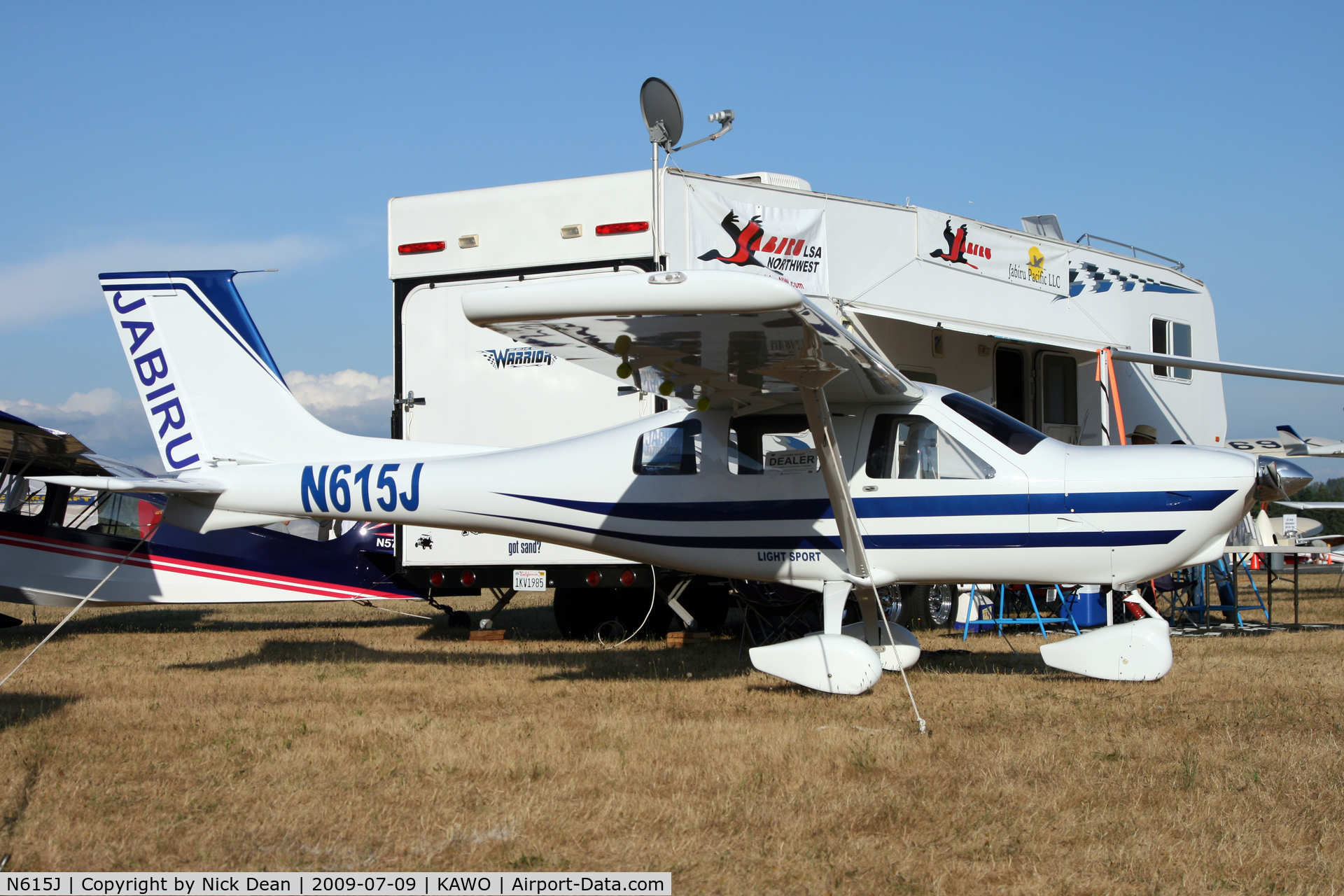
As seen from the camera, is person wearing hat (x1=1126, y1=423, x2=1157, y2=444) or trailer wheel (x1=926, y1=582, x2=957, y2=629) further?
person wearing hat (x1=1126, y1=423, x2=1157, y2=444)

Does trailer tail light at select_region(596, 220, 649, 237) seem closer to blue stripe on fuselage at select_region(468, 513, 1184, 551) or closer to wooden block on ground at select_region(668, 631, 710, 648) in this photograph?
blue stripe on fuselage at select_region(468, 513, 1184, 551)

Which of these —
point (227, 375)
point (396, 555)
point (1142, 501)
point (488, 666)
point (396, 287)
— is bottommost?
point (488, 666)

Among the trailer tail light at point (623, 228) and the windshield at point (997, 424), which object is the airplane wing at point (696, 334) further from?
the trailer tail light at point (623, 228)

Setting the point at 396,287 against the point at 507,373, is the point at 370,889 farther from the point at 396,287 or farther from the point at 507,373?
the point at 396,287

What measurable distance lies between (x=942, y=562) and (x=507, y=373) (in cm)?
430

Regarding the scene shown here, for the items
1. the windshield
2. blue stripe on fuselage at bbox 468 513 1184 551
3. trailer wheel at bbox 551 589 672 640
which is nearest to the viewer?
blue stripe on fuselage at bbox 468 513 1184 551

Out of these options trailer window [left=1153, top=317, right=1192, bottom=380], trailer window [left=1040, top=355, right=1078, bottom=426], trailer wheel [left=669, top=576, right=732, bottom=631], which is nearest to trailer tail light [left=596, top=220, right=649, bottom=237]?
trailer wheel [left=669, top=576, right=732, bottom=631]

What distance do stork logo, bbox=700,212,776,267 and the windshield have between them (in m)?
2.76

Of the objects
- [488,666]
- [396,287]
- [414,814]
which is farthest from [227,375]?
[414,814]

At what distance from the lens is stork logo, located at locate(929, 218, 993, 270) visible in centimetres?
1124

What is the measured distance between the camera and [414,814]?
4.29m

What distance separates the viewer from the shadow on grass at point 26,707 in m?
6.33

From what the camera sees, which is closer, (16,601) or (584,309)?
(584,309)

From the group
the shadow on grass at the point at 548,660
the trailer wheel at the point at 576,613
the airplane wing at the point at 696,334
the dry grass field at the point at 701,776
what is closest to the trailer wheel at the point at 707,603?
the shadow on grass at the point at 548,660
